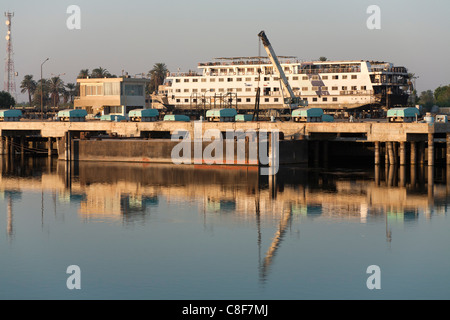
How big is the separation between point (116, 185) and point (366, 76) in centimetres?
8713

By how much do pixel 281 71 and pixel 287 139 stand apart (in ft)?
164

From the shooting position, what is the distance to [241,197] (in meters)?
66.9

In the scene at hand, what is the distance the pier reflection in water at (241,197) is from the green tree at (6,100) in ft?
324

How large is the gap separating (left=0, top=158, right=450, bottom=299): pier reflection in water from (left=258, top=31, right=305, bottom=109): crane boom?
4610 centimetres

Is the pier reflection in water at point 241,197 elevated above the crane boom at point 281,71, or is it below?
below

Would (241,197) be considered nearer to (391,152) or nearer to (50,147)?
(391,152)

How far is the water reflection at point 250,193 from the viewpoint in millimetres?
57188

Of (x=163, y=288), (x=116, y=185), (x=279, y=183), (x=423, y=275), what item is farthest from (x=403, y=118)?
(x=163, y=288)

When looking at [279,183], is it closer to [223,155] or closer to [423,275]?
[223,155]

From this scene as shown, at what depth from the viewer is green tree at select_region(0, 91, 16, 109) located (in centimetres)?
18688

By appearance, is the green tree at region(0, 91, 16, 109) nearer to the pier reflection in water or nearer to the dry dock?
the dry dock

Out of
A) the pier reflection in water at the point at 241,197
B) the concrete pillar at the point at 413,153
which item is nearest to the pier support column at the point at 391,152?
the pier reflection in water at the point at 241,197

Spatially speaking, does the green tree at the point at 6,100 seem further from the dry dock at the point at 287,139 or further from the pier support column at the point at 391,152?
the pier support column at the point at 391,152

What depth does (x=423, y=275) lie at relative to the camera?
39625 mm
